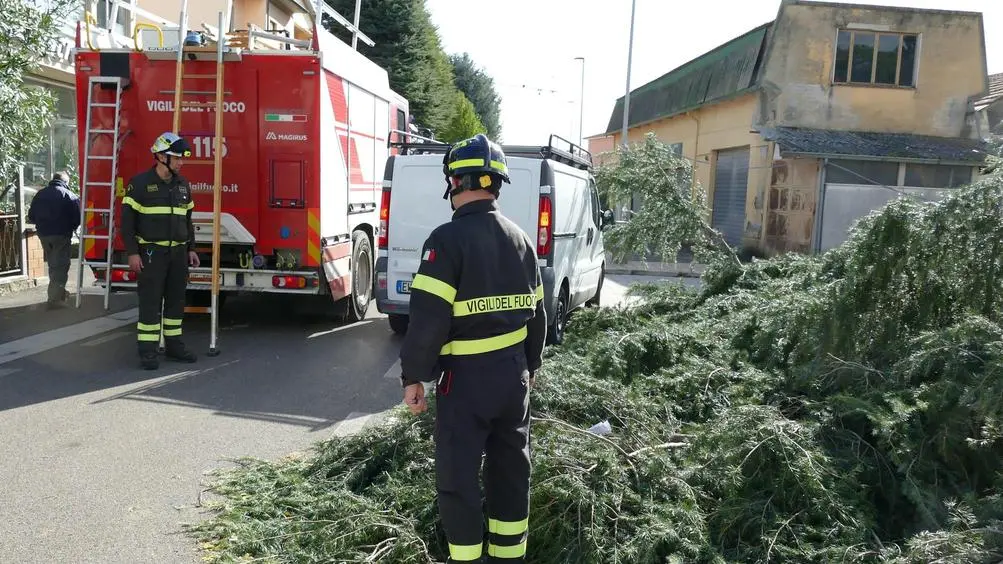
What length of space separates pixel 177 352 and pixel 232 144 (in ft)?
7.82

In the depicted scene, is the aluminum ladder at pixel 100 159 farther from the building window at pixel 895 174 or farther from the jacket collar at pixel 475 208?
the building window at pixel 895 174

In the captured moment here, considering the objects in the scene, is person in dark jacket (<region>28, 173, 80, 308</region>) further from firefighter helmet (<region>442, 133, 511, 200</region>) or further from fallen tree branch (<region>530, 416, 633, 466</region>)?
firefighter helmet (<region>442, 133, 511, 200</region>)

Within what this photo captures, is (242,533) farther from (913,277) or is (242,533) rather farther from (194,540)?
(913,277)

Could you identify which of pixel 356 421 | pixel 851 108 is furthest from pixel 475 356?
pixel 851 108

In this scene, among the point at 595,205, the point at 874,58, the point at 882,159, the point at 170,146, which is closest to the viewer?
the point at 170,146

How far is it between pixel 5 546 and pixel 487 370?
2508mm

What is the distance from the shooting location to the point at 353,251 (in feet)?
31.7

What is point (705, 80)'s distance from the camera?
25141mm

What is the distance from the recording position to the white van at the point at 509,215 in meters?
7.64

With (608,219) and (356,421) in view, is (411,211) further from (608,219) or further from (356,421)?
(608,219)

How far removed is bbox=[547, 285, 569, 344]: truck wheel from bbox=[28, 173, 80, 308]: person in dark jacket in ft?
21.1

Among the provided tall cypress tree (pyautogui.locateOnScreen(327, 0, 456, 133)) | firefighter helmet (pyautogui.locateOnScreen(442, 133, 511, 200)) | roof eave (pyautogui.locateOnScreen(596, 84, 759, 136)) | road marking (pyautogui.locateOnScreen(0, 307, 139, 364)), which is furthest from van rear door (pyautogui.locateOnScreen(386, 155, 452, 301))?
tall cypress tree (pyautogui.locateOnScreen(327, 0, 456, 133))

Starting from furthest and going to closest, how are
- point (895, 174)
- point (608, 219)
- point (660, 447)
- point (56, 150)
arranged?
point (895, 174) → point (56, 150) → point (608, 219) → point (660, 447)

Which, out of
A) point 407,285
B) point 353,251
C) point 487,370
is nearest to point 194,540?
point 487,370
